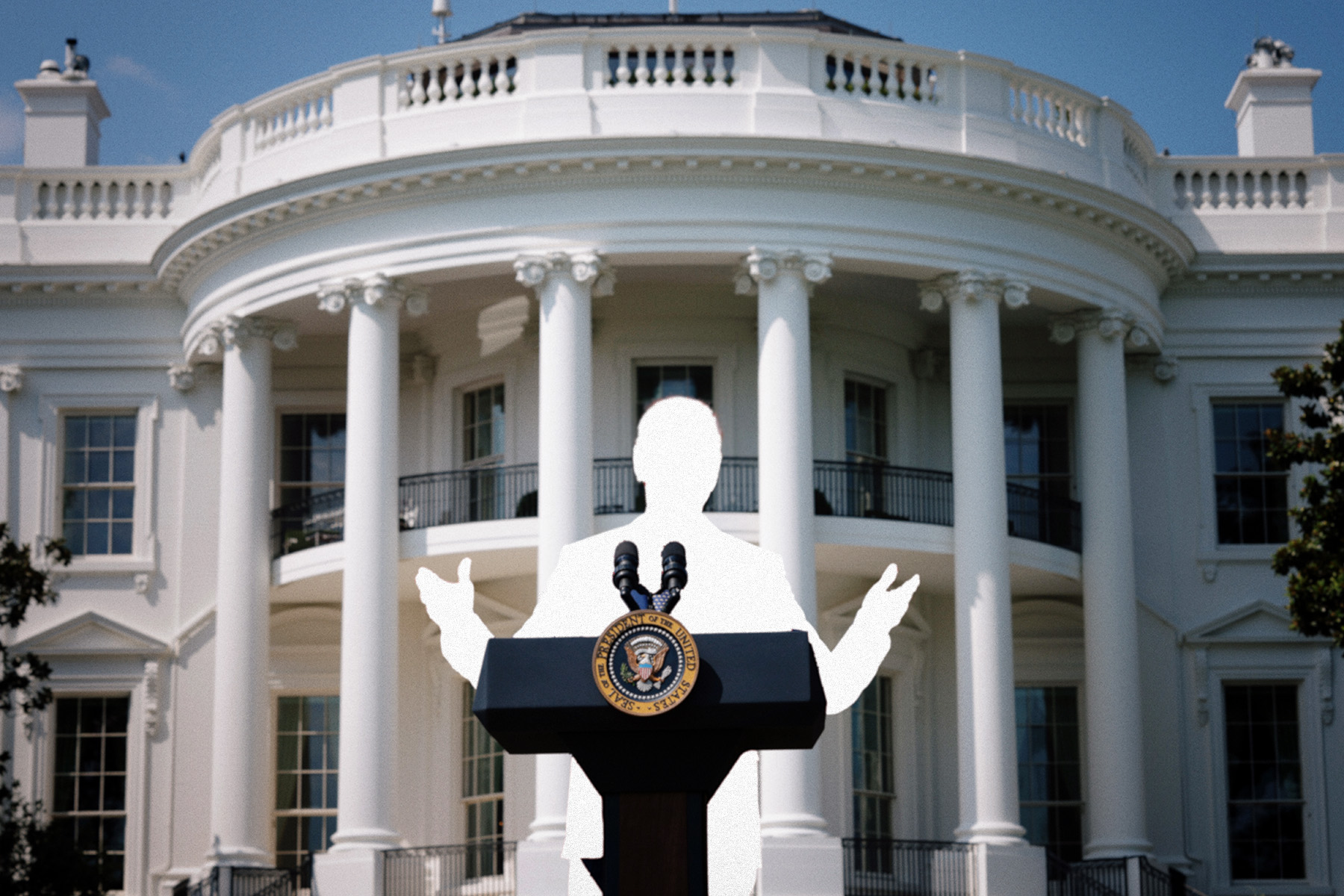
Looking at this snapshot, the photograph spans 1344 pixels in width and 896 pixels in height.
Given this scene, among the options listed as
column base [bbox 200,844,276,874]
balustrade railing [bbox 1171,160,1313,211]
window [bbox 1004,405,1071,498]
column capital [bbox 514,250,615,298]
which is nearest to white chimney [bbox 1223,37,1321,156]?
balustrade railing [bbox 1171,160,1313,211]

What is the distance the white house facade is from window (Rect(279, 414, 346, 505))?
0.16 feet

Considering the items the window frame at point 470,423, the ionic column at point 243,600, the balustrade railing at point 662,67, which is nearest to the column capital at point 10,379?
the ionic column at point 243,600

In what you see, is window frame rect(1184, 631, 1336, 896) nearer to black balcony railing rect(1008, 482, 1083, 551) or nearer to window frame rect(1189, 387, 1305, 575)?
window frame rect(1189, 387, 1305, 575)

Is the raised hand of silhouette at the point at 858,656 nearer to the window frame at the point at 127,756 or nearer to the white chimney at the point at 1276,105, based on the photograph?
the window frame at the point at 127,756

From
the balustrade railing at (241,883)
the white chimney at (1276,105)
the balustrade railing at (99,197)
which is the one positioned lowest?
the balustrade railing at (241,883)

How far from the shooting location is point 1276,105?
94.7ft

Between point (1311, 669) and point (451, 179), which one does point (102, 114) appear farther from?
point (1311, 669)

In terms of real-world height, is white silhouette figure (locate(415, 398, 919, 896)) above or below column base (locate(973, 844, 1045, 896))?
above

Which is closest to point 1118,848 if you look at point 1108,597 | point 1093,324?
point 1108,597

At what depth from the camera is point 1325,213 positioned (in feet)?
89.6

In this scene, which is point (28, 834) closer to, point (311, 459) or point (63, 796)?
point (63, 796)

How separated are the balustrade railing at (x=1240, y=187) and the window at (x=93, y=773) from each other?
15232 mm

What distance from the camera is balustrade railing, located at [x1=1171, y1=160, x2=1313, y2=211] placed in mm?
27438

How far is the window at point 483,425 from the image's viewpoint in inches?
1000
